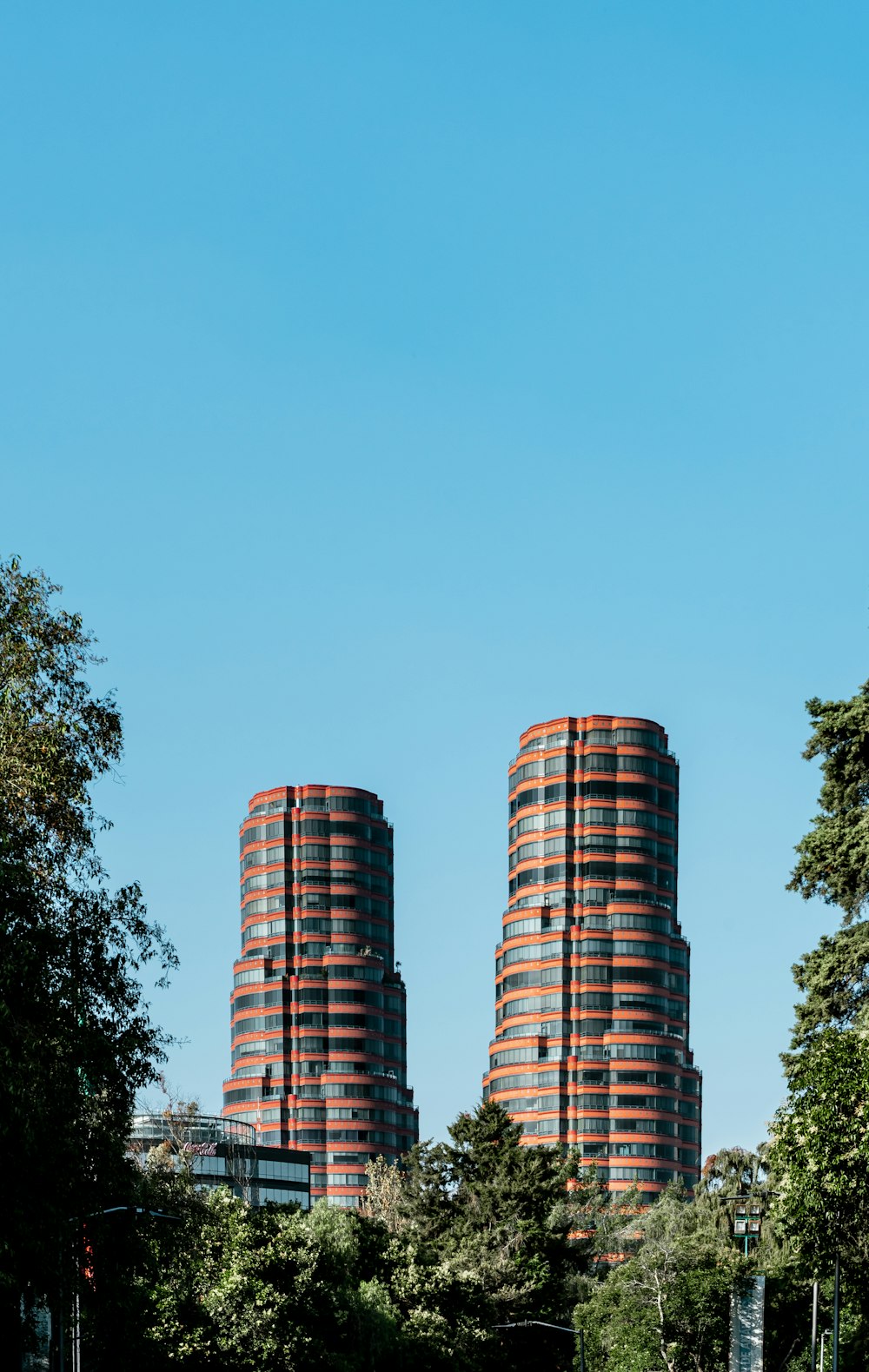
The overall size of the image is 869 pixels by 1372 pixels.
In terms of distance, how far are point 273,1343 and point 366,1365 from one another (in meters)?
12.1

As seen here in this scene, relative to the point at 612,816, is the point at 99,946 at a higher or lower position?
lower

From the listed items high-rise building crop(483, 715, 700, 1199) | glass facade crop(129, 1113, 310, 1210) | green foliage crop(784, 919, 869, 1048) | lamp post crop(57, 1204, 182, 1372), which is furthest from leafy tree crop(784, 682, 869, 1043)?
high-rise building crop(483, 715, 700, 1199)

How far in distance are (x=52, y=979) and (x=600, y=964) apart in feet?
479

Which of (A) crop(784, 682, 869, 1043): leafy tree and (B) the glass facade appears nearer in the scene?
(A) crop(784, 682, 869, 1043): leafy tree

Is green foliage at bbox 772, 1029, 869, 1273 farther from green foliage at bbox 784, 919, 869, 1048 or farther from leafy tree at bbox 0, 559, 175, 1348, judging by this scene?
leafy tree at bbox 0, 559, 175, 1348

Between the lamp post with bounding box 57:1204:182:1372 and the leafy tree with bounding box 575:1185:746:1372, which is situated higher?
the lamp post with bounding box 57:1204:182:1372

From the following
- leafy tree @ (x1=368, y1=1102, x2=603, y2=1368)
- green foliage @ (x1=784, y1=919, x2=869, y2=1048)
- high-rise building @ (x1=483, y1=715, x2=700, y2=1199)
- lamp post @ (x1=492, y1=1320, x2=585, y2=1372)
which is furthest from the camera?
high-rise building @ (x1=483, y1=715, x2=700, y2=1199)

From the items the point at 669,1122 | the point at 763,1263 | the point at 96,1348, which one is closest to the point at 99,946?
the point at 96,1348

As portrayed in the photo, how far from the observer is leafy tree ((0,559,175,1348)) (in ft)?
113

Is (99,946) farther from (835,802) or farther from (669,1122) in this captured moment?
(669,1122)

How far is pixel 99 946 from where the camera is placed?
39.0 metres

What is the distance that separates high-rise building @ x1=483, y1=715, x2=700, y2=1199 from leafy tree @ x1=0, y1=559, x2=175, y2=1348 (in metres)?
139

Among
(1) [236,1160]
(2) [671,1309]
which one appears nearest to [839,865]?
(2) [671,1309]

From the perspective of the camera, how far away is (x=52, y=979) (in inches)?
1455
